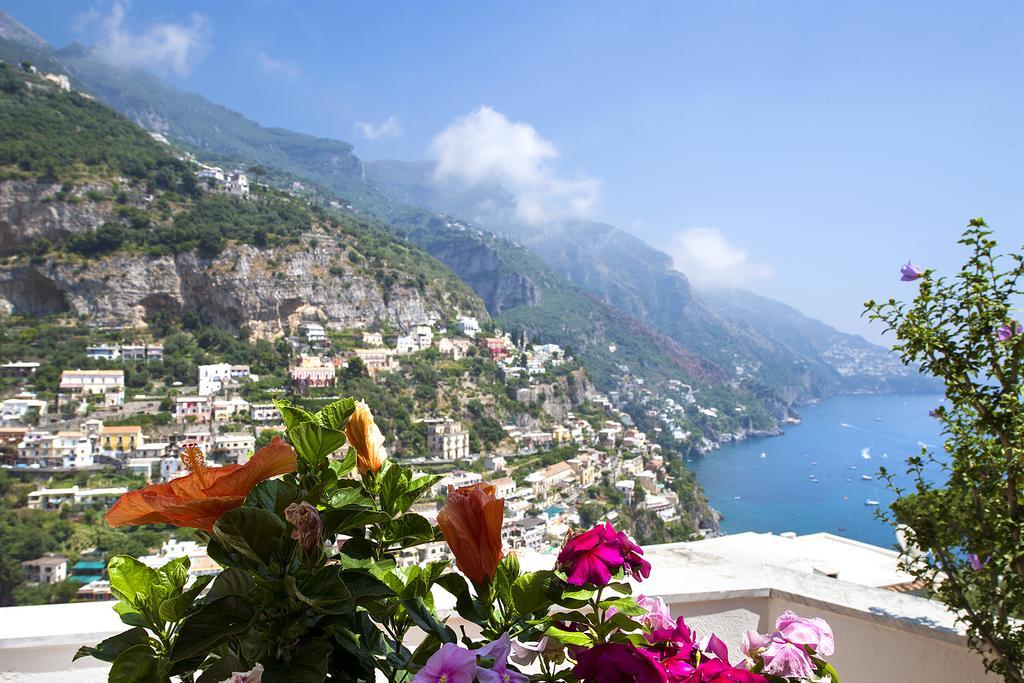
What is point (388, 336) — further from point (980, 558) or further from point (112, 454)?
point (980, 558)

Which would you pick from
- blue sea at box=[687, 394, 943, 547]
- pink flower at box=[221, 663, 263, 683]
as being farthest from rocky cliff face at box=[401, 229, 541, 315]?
pink flower at box=[221, 663, 263, 683]

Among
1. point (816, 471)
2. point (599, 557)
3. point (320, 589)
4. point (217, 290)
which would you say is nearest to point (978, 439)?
point (599, 557)

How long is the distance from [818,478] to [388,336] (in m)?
25.2

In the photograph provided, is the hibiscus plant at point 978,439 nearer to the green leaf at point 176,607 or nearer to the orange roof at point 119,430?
the green leaf at point 176,607

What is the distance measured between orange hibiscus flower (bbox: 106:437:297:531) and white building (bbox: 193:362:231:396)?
2699cm

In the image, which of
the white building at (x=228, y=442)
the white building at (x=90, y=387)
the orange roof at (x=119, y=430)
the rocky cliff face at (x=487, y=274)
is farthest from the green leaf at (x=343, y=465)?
the rocky cliff face at (x=487, y=274)

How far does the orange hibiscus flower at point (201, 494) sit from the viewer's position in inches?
14.2

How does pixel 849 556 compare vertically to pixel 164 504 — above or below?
below

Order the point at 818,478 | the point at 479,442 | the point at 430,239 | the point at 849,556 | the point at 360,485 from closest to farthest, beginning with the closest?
the point at 360,485
the point at 849,556
the point at 479,442
the point at 818,478
the point at 430,239

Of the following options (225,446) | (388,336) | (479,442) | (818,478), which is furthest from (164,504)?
(818,478)

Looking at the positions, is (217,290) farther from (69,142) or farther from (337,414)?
(337,414)

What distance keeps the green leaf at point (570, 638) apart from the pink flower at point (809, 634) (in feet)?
0.53

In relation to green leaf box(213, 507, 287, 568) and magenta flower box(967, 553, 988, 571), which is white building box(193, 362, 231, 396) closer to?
magenta flower box(967, 553, 988, 571)

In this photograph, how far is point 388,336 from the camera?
114 feet
